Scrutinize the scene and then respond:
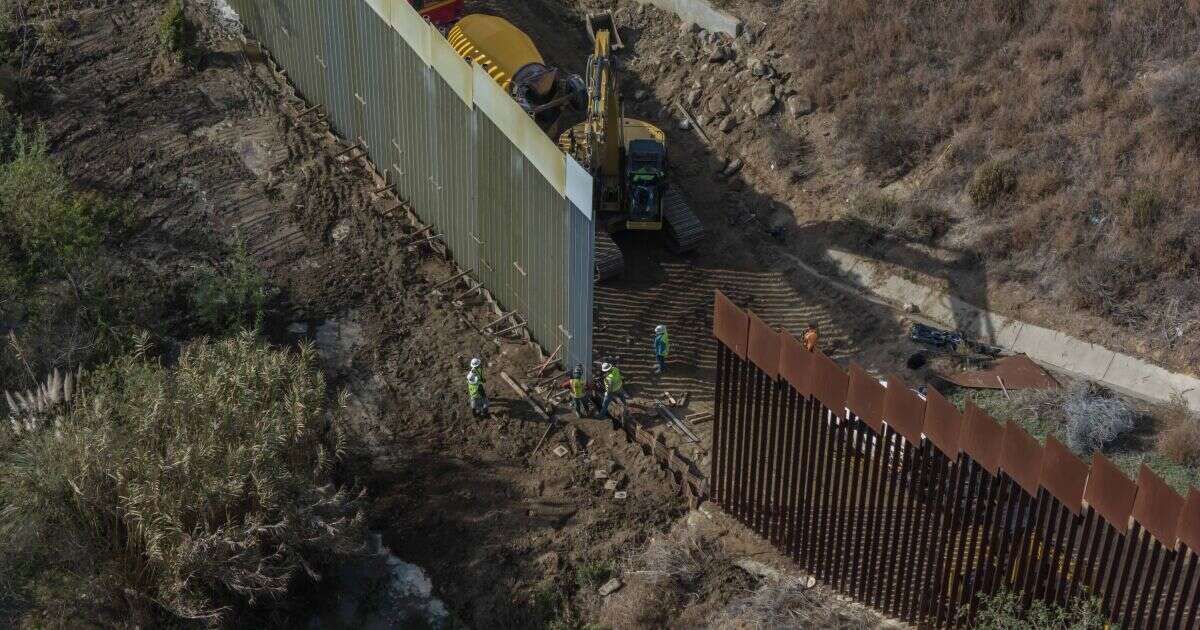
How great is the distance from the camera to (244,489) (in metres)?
16.2

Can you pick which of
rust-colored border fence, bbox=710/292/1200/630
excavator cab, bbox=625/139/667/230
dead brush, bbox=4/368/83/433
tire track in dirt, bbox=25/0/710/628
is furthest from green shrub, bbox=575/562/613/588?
excavator cab, bbox=625/139/667/230

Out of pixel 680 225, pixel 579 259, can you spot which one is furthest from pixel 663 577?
pixel 680 225

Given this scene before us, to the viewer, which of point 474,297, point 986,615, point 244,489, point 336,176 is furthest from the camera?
point 336,176

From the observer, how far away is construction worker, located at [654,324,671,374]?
67.5 feet

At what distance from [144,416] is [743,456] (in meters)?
7.73

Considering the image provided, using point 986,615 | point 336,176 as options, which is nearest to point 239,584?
point 986,615

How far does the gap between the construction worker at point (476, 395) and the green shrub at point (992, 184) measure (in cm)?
979

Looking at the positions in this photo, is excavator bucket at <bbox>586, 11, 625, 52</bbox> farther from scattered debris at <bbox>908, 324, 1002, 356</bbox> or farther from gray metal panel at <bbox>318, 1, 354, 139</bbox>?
scattered debris at <bbox>908, 324, 1002, 356</bbox>

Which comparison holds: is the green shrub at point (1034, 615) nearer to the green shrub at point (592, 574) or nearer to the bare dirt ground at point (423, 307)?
the bare dirt ground at point (423, 307)

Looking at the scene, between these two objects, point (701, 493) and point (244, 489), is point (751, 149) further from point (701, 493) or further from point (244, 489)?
point (244, 489)

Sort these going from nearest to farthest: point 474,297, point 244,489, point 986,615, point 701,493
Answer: point 986,615, point 244,489, point 701,493, point 474,297

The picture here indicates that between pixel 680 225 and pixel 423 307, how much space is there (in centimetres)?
499

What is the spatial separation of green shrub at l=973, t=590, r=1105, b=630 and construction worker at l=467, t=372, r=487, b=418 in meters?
8.17

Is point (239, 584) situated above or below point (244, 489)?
below
